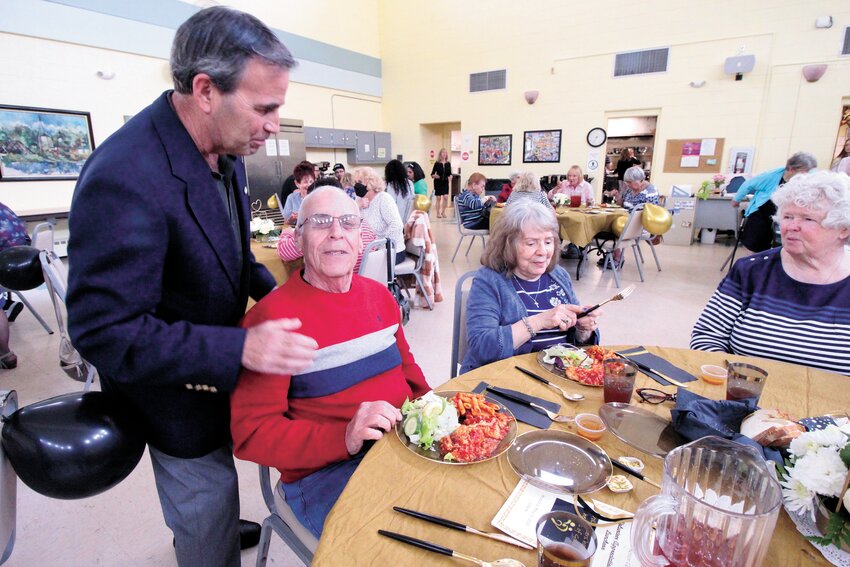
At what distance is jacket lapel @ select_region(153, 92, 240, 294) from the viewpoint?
0.95 meters

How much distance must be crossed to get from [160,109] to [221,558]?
1243 mm

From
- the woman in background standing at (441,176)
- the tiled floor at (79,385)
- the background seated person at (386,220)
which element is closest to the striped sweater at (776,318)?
the tiled floor at (79,385)

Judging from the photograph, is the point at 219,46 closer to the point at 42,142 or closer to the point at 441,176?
the point at 42,142

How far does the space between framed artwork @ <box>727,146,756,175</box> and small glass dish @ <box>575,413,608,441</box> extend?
9.14 m

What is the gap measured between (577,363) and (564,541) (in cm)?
81

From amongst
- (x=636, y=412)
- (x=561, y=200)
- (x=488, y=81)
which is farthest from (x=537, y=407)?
(x=488, y=81)

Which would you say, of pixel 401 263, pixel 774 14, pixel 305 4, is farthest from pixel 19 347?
pixel 774 14

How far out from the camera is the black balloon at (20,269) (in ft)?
7.17

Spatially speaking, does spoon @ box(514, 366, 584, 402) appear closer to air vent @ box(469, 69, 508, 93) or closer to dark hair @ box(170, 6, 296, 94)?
dark hair @ box(170, 6, 296, 94)

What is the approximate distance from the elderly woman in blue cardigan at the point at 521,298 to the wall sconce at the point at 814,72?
8586mm

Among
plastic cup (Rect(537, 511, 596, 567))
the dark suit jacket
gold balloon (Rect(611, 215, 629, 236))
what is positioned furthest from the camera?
gold balloon (Rect(611, 215, 629, 236))

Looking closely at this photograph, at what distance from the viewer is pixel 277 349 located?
883 mm

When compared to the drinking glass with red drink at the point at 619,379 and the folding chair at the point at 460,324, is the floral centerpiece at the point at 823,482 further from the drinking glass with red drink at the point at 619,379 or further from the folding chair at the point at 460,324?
the folding chair at the point at 460,324

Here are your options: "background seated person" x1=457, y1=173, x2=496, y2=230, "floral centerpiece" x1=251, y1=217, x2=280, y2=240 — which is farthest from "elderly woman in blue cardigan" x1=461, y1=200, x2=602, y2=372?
"background seated person" x1=457, y1=173, x2=496, y2=230
